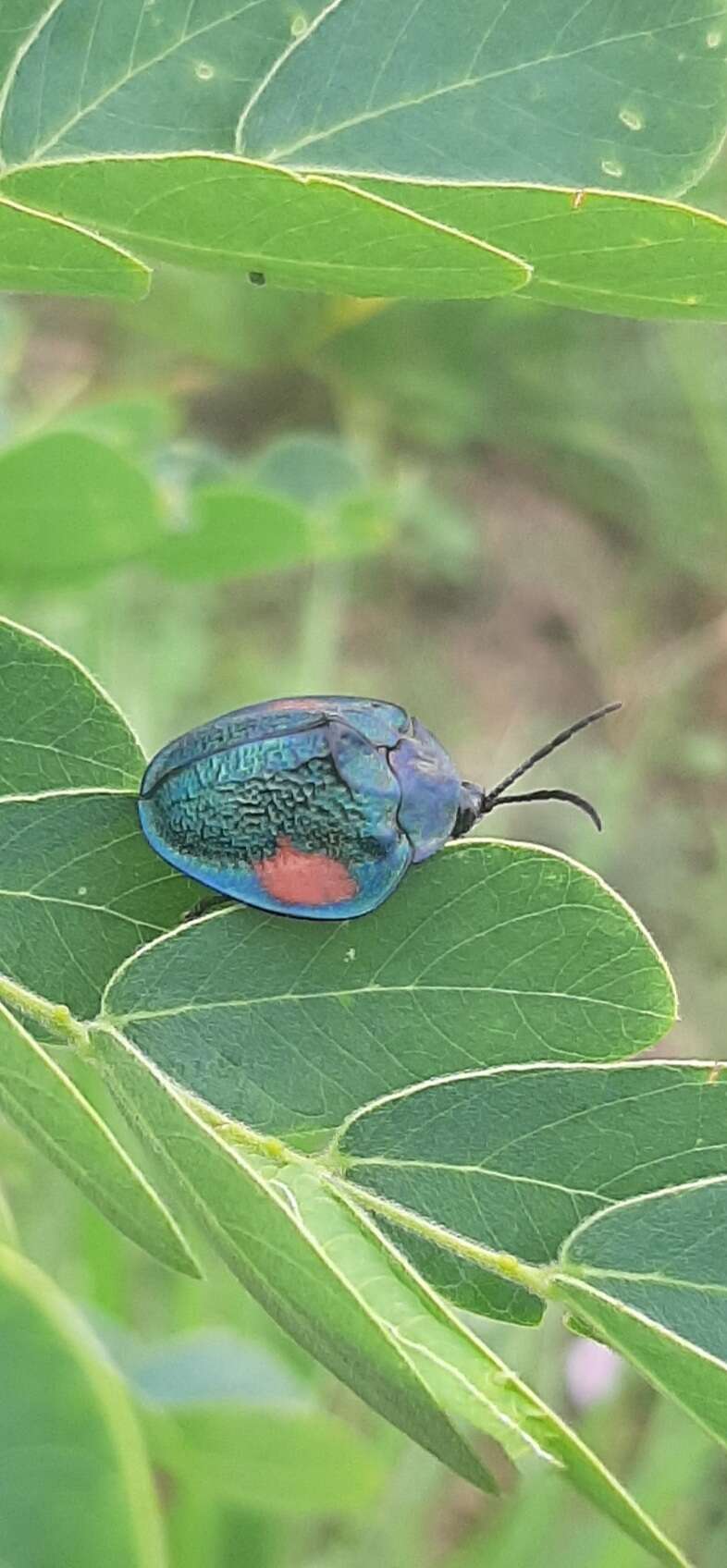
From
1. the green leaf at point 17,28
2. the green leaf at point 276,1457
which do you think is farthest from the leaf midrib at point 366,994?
the green leaf at point 276,1457

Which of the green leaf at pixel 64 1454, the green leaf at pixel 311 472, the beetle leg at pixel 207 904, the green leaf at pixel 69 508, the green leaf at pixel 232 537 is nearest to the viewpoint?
the green leaf at pixel 64 1454

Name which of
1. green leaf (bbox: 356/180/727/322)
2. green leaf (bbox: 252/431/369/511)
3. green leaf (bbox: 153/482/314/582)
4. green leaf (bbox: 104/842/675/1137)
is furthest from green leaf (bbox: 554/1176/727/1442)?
green leaf (bbox: 252/431/369/511)

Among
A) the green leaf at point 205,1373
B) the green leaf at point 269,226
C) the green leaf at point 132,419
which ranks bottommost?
the green leaf at point 205,1373

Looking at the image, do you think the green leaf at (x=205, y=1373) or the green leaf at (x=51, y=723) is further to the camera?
the green leaf at (x=205, y=1373)

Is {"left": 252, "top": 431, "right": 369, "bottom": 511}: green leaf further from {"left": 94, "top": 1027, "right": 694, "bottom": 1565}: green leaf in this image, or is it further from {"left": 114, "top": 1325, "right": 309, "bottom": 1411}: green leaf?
{"left": 94, "top": 1027, "right": 694, "bottom": 1565}: green leaf

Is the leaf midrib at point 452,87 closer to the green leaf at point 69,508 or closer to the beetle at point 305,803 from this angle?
the beetle at point 305,803

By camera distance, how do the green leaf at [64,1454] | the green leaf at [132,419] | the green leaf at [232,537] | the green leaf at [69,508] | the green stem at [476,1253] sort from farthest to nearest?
the green leaf at [132,419] → the green leaf at [232,537] → the green leaf at [69,508] → the green stem at [476,1253] → the green leaf at [64,1454]
